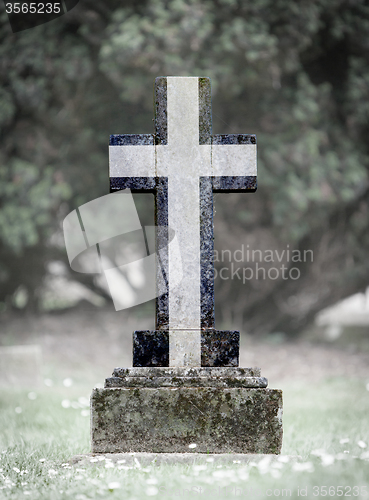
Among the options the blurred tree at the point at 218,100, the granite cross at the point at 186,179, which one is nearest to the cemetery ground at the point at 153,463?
the granite cross at the point at 186,179

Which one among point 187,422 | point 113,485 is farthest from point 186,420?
point 113,485

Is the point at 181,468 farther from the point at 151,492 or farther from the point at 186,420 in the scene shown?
the point at 151,492

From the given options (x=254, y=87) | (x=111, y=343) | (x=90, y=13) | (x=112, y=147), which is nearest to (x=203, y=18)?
(x=254, y=87)

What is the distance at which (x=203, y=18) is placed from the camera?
6770mm

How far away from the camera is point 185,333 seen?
290 cm

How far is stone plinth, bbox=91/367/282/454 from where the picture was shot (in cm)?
263

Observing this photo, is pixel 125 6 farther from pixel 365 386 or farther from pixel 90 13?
pixel 365 386

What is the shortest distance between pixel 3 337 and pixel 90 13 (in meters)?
5.09

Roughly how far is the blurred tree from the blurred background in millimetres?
20

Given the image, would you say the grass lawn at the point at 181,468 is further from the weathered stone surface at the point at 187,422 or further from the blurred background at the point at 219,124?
the blurred background at the point at 219,124

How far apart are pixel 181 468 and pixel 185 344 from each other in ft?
2.27

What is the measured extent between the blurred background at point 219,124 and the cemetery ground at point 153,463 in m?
0.13

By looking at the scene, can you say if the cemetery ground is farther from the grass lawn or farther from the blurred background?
the blurred background

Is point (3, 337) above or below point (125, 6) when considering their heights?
below
